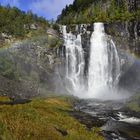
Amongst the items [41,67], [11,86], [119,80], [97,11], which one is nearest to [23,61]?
[41,67]

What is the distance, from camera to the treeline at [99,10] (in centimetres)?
13762

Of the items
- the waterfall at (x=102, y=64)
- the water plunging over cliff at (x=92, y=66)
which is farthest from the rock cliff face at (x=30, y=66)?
the waterfall at (x=102, y=64)

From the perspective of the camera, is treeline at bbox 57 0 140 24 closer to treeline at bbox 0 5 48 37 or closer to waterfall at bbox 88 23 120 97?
waterfall at bbox 88 23 120 97

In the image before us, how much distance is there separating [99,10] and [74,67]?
71.6 meters

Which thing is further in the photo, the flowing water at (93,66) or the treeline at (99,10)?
the treeline at (99,10)

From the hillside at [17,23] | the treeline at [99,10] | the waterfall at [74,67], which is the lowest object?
the waterfall at [74,67]

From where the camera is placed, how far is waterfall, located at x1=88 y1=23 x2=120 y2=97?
4033 inches

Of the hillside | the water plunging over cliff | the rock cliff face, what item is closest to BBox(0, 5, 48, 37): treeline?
the hillside

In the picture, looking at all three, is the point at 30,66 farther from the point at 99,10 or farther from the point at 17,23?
the point at 99,10

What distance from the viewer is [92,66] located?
105 meters

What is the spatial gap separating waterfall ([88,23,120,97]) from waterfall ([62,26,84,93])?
2913 millimetres

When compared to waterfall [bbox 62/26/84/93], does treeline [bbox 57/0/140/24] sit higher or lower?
higher

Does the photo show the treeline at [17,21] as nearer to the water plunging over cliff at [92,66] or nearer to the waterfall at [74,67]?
the water plunging over cliff at [92,66]

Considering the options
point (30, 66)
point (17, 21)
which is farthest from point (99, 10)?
point (30, 66)
